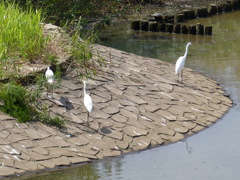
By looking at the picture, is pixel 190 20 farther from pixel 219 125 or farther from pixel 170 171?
pixel 170 171

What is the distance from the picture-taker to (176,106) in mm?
12391

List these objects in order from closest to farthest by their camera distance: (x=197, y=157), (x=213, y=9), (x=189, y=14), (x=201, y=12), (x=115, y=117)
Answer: (x=197, y=157) < (x=115, y=117) < (x=189, y=14) < (x=201, y=12) < (x=213, y=9)

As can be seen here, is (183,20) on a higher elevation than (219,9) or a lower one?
lower

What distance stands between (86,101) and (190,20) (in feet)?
47.4

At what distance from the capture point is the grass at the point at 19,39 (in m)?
11.4

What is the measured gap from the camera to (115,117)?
11227 mm

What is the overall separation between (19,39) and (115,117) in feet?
8.08

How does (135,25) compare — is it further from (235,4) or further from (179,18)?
(235,4)

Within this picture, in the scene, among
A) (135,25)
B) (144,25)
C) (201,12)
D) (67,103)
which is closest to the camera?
(67,103)

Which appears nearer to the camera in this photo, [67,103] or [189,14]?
[67,103]

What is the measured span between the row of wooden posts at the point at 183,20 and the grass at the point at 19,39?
9327mm

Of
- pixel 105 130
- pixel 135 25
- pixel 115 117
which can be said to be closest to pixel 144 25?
pixel 135 25

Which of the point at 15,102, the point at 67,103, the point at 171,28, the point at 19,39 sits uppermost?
the point at 19,39

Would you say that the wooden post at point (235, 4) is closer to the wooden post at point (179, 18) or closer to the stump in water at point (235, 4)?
the stump in water at point (235, 4)
